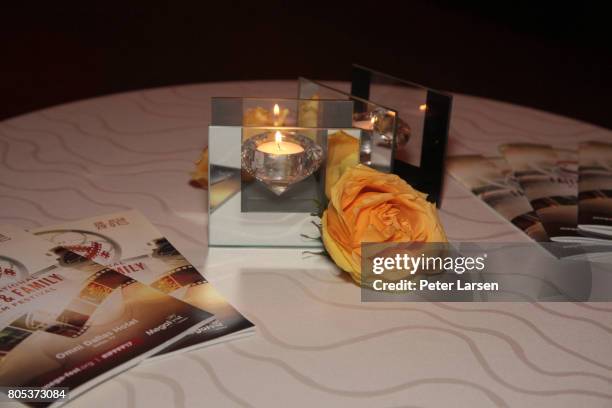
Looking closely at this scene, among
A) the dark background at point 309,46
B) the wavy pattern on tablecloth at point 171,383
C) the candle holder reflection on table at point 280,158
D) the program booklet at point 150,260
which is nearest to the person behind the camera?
the wavy pattern on tablecloth at point 171,383

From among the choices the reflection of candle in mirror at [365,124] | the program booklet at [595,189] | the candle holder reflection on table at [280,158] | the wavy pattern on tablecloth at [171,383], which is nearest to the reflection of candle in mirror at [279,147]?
the candle holder reflection on table at [280,158]

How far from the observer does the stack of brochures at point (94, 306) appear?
72 cm

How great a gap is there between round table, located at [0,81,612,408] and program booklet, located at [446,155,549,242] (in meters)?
0.02

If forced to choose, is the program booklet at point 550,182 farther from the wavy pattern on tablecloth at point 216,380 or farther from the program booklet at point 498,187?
the wavy pattern on tablecloth at point 216,380

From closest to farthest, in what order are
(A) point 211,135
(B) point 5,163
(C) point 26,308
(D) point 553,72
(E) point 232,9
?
(C) point 26,308 < (A) point 211,135 < (B) point 5,163 < (D) point 553,72 < (E) point 232,9

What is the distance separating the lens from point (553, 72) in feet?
12.6

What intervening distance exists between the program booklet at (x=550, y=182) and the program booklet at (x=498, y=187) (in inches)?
0.5

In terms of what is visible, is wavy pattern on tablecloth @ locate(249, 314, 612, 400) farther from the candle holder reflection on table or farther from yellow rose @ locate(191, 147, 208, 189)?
Result: yellow rose @ locate(191, 147, 208, 189)

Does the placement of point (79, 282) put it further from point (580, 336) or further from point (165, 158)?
point (580, 336)

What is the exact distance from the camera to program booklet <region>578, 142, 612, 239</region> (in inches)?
42.6

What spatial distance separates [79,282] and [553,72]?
348 centimetres

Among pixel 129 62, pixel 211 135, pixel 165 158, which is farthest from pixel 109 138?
pixel 129 62

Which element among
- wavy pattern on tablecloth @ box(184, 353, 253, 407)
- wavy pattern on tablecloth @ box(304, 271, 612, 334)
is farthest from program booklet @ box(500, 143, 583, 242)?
wavy pattern on tablecloth @ box(184, 353, 253, 407)

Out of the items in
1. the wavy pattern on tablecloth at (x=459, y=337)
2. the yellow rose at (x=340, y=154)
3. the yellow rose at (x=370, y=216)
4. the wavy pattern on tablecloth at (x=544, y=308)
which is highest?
the yellow rose at (x=340, y=154)
